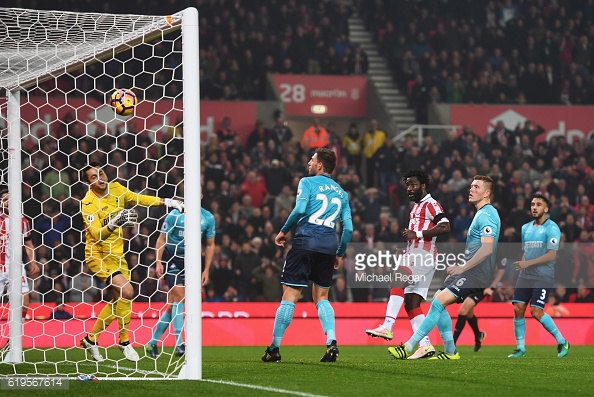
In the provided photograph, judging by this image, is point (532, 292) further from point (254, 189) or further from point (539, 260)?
point (254, 189)

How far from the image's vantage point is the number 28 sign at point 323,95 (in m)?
22.5

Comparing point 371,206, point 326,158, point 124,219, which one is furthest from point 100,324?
point 371,206

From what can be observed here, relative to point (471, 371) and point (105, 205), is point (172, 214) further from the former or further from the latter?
point (471, 371)

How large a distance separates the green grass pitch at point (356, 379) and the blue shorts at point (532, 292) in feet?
5.87

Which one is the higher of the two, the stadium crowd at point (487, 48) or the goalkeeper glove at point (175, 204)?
the stadium crowd at point (487, 48)

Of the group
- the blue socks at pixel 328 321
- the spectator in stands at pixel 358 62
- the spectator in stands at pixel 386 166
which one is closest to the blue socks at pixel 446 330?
the blue socks at pixel 328 321

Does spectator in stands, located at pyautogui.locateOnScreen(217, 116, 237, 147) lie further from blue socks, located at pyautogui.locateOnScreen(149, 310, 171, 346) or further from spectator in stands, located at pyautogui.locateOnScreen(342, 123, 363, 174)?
blue socks, located at pyautogui.locateOnScreen(149, 310, 171, 346)

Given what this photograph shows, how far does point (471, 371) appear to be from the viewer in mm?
8078

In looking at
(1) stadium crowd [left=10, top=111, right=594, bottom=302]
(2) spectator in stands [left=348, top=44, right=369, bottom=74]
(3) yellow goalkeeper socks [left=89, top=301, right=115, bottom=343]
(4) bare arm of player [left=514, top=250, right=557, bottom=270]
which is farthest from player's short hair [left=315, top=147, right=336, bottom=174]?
(2) spectator in stands [left=348, top=44, right=369, bottom=74]

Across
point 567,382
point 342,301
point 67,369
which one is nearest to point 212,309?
point 342,301

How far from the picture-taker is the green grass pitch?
6.44 metres

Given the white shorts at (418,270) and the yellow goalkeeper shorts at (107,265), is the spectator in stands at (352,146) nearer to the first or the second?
the white shorts at (418,270)

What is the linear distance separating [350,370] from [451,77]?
1612 centimetres

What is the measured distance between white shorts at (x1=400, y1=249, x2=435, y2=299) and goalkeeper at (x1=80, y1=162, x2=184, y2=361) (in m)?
2.80
